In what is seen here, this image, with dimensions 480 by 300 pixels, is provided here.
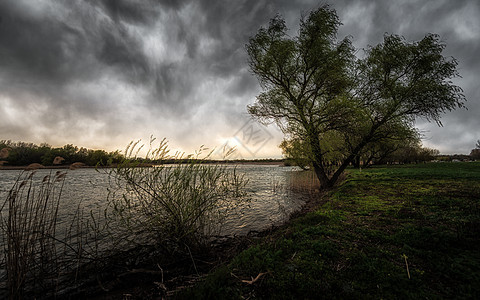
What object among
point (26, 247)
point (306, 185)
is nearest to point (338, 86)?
point (306, 185)

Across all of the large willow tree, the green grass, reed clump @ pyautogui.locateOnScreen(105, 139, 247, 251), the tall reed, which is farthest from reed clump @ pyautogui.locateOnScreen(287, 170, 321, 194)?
the tall reed

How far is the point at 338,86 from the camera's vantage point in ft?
44.1

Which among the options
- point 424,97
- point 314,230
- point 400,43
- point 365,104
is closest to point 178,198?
point 314,230

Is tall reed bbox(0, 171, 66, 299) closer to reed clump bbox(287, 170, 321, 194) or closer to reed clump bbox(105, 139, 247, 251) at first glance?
reed clump bbox(105, 139, 247, 251)

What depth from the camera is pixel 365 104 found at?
542 inches

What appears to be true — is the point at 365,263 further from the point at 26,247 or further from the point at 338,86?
the point at 338,86

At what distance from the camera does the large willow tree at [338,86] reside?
12266mm

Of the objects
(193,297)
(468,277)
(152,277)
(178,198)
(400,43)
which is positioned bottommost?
(152,277)

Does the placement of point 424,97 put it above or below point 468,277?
above

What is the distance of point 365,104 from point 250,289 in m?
15.4

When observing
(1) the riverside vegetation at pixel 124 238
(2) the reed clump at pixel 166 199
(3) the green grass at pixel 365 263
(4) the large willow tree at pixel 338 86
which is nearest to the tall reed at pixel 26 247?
(1) the riverside vegetation at pixel 124 238

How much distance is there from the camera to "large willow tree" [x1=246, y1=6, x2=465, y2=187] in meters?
12.3

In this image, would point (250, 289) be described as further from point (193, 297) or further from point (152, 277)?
point (152, 277)

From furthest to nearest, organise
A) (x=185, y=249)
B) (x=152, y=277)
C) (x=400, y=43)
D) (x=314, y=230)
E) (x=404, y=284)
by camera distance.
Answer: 1. (x=400, y=43)
2. (x=314, y=230)
3. (x=185, y=249)
4. (x=152, y=277)
5. (x=404, y=284)
